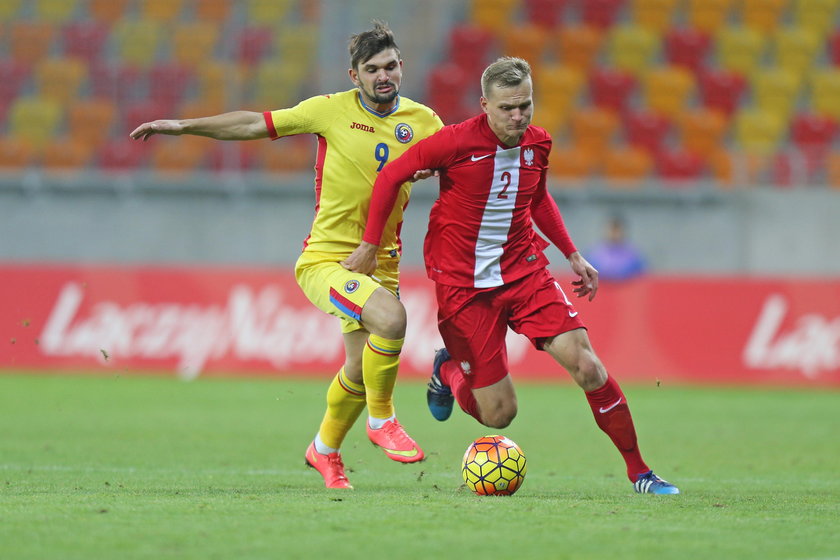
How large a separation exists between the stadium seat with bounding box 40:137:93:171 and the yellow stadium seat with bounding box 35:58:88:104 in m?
0.80

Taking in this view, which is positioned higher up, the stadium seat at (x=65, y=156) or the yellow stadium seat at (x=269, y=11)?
the yellow stadium seat at (x=269, y=11)

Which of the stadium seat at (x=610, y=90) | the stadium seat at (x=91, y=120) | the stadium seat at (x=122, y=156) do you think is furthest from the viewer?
the stadium seat at (x=610, y=90)

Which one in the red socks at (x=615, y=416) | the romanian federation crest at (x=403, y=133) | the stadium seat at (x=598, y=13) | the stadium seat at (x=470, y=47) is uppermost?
the stadium seat at (x=598, y=13)

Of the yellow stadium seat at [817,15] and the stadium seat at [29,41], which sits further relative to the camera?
the yellow stadium seat at [817,15]

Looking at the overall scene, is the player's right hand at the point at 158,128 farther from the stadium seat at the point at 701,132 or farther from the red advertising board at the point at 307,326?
the stadium seat at the point at 701,132

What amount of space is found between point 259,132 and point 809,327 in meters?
10.3

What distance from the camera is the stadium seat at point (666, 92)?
70.1 ft

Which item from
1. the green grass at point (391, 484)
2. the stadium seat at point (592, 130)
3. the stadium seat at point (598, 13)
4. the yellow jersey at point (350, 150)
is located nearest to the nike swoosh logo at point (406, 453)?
the green grass at point (391, 484)

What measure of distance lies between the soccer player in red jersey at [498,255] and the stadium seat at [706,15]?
16.3m

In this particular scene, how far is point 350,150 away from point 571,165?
13.0 meters

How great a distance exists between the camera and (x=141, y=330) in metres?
16.0

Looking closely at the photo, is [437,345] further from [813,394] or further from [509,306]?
[509,306]

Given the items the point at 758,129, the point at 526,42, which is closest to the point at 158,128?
the point at 526,42

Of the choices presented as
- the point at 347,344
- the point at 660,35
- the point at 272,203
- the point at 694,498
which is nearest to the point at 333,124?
the point at 347,344
